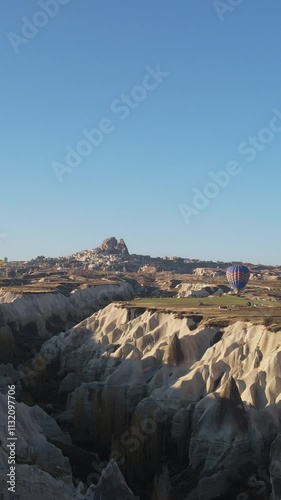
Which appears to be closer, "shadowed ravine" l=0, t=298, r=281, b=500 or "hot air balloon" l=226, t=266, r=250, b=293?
"shadowed ravine" l=0, t=298, r=281, b=500

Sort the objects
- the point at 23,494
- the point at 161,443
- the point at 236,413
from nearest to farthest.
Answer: the point at 23,494 → the point at 236,413 → the point at 161,443

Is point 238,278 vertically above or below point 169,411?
above

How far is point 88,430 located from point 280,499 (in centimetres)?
2196

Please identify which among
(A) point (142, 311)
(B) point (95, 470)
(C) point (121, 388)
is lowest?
(B) point (95, 470)

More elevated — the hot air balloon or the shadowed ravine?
the hot air balloon

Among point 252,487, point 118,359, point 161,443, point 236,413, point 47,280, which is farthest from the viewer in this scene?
point 47,280

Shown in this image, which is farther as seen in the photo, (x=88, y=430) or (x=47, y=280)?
(x=47, y=280)

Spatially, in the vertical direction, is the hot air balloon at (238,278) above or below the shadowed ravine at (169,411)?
above

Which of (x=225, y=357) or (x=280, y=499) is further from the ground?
(x=225, y=357)

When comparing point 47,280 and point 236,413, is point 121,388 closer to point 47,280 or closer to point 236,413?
point 236,413

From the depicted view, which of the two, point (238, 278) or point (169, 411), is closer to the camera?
point (169, 411)

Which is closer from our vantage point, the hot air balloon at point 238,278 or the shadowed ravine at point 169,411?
the shadowed ravine at point 169,411

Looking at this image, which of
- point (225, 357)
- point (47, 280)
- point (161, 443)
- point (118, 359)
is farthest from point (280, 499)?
point (47, 280)

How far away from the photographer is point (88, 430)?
47875 mm
